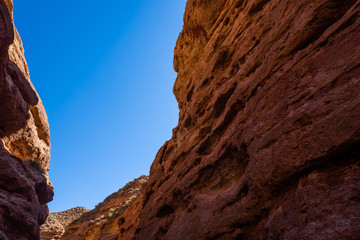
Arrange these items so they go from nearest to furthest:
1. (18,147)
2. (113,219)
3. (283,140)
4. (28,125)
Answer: (283,140)
(18,147)
(28,125)
(113,219)

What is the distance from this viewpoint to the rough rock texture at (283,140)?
12.7ft

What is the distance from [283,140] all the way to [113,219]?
2732 centimetres

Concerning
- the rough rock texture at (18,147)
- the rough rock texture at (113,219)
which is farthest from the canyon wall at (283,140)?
the rough rock texture at (113,219)

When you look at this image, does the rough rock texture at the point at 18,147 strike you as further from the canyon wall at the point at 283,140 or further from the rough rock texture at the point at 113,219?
the canyon wall at the point at 283,140

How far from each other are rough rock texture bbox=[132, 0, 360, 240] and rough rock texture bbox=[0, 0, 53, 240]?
7344 mm

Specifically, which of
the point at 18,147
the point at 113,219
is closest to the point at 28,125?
the point at 18,147

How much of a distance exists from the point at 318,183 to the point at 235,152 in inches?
137

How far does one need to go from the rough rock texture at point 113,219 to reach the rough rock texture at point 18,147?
7.29 metres

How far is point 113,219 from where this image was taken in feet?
87.0

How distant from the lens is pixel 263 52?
7816 millimetres

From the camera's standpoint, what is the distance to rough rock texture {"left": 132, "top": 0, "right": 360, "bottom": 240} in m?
3.87

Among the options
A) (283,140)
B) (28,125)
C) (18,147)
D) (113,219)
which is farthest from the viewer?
(113,219)

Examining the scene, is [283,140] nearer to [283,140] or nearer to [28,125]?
[283,140]

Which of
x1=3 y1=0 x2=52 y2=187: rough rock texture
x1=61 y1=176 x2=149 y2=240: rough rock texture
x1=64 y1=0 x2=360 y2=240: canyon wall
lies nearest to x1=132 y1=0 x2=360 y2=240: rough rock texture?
x1=64 y1=0 x2=360 y2=240: canyon wall
